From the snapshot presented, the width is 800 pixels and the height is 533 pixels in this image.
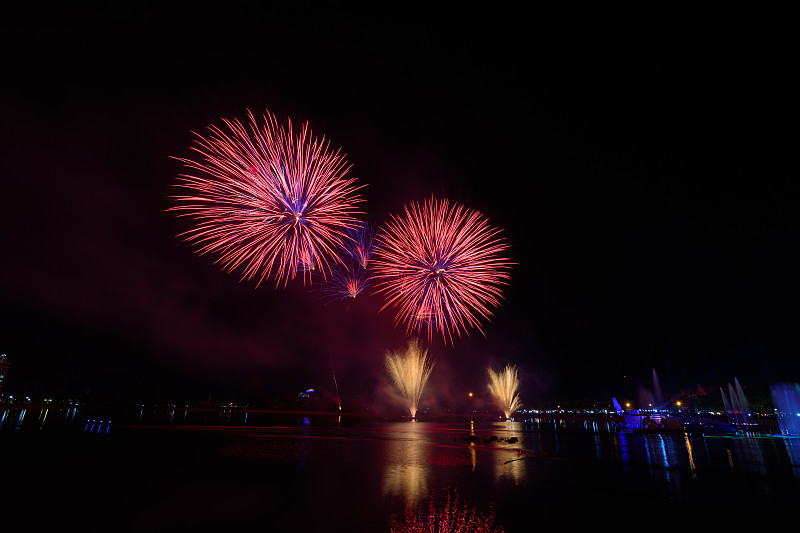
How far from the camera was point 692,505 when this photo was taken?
13102 millimetres

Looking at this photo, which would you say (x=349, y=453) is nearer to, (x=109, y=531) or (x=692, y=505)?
(x=109, y=531)

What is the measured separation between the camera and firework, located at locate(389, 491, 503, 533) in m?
10.2

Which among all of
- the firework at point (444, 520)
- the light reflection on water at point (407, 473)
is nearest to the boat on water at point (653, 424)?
the light reflection on water at point (407, 473)

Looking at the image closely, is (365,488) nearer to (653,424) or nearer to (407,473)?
(407,473)

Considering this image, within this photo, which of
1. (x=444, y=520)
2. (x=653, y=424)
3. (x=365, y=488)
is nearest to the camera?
(x=444, y=520)

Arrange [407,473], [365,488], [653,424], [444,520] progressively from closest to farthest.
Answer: [444,520] < [365,488] < [407,473] < [653,424]

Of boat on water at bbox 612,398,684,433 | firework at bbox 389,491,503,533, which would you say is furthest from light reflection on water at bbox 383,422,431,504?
boat on water at bbox 612,398,684,433

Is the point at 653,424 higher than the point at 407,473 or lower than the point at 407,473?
higher

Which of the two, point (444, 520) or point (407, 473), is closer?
point (444, 520)

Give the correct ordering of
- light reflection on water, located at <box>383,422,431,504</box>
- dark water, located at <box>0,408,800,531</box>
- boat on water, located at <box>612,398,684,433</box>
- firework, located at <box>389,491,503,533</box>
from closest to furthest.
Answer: firework, located at <box>389,491,503,533</box>, dark water, located at <box>0,408,800,531</box>, light reflection on water, located at <box>383,422,431,504</box>, boat on water, located at <box>612,398,684,433</box>

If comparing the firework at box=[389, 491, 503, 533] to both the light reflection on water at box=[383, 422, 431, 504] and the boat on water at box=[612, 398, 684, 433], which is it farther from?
the boat on water at box=[612, 398, 684, 433]

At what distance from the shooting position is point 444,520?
10.8 meters

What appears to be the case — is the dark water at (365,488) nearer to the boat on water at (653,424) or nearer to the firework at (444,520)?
the firework at (444,520)

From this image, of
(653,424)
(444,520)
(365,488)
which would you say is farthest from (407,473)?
(653,424)
